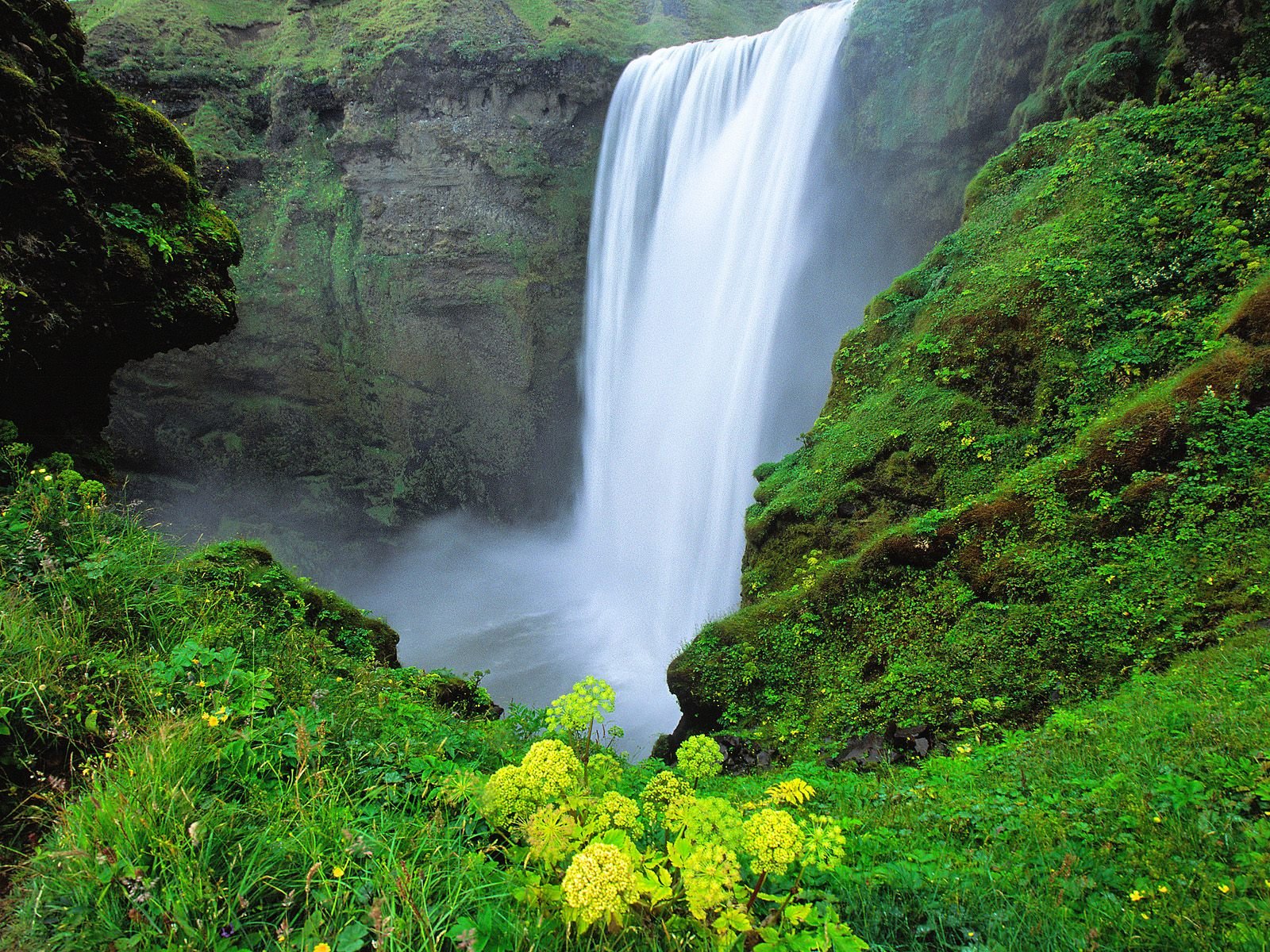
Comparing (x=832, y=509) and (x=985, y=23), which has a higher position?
(x=985, y=23)

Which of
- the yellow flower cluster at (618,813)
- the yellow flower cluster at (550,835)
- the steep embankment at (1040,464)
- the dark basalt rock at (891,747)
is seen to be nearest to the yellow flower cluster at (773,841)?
the yellow flower cluster at (618,813)

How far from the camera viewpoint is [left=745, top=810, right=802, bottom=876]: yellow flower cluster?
4.94 ft

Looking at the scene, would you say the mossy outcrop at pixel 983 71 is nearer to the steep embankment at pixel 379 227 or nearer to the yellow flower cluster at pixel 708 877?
the steep embankment at pixel 379 227

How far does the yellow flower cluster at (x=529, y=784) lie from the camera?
1696mm

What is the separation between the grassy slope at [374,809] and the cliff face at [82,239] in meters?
1.74

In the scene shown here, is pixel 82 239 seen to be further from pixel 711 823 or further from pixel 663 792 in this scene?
pixel 711 823

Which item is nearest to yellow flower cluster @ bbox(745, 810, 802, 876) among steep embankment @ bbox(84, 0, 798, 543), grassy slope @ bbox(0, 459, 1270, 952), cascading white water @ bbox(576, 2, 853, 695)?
grassy slope @ bbox(0, 459, 1270, 952)

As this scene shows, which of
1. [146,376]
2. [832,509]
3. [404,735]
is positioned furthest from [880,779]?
[146,376]

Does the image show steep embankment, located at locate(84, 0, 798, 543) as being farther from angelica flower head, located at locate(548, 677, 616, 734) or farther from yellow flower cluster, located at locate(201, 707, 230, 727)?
angelica flower head, located at locate(548, 677, 616, 734)

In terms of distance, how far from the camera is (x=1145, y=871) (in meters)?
2.06

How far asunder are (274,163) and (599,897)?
894 inches

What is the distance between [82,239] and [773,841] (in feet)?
19.7

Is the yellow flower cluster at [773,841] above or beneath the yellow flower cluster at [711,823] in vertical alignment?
beneath

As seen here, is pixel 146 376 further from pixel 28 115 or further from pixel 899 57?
pixel 899 57
